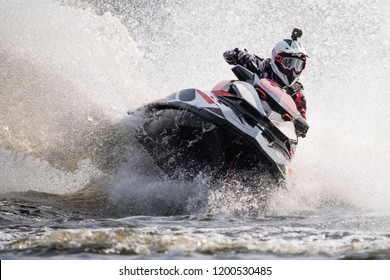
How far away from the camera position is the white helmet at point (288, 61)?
31.8ft

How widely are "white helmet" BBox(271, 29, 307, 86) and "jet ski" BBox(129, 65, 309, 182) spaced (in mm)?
653

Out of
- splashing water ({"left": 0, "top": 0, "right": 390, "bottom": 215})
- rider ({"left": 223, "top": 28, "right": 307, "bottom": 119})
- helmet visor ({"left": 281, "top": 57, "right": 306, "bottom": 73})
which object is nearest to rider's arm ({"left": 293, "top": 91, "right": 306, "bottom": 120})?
rider ({"left": 223, "top": 28, "right": 307, "bottom": 119})

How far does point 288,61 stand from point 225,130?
195cm

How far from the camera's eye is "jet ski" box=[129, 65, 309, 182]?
324 inches

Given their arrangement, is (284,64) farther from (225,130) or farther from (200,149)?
(200,149)

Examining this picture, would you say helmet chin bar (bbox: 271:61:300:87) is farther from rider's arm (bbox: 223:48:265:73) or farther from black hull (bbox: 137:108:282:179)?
black hull (bbox: 137:108:282:179)

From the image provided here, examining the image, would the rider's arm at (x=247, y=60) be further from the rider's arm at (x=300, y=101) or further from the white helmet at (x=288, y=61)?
the rider's arm at (x=300, y=101)

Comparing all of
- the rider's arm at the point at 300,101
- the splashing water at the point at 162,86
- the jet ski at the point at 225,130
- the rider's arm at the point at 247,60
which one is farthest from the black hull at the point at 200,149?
the rider's arm at the point at 300,101

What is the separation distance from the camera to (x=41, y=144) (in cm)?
1129

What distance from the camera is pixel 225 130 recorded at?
8.19 metres

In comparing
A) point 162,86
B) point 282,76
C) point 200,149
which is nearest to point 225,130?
point 200,149

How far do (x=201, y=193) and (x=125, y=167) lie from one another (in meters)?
1.50

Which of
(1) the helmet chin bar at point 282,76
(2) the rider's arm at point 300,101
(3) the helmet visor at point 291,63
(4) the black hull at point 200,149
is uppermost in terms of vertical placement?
(3) the helmet visor at point 291,63

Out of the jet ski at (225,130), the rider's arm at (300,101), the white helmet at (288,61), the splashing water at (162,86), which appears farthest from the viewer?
the splashing water at (162,86)
